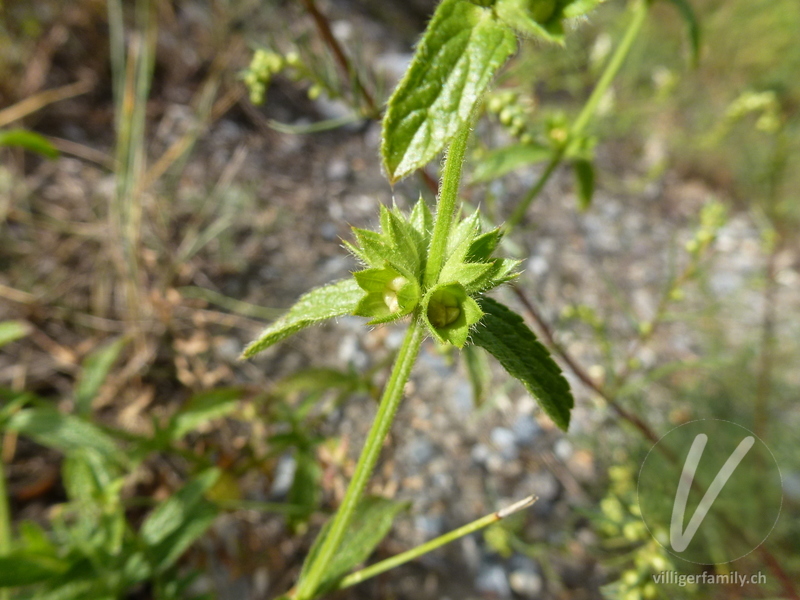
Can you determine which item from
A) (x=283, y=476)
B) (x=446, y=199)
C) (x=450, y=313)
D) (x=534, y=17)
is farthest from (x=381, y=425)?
(x=283, y=476)

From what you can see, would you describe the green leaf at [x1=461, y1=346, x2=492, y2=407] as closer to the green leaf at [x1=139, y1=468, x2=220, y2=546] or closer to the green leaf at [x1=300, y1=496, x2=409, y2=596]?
the green leaf at [x1=300, y1=496, x2=409, y2=596]

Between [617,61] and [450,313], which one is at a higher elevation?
[617,61]

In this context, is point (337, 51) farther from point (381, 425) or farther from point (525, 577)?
point (525, 577)

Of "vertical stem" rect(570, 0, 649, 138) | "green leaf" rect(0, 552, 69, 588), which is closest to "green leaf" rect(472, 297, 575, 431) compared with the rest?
"vertical stem" rect(570, 0, 649, 138)

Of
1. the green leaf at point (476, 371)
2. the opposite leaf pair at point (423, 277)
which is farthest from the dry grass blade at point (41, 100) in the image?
the opposite leaf pair at point (423, 277)

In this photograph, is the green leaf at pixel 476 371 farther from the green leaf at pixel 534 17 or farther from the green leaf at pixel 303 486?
the green leaf at pixel 534 17

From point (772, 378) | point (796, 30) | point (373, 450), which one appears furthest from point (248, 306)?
point (796, 30)
